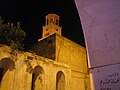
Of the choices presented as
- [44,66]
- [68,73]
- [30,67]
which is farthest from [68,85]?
[30,67]

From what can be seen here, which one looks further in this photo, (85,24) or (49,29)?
(49,29)

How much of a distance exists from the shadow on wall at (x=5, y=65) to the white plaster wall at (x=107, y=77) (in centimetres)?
1038

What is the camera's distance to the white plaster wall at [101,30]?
1.51 metres

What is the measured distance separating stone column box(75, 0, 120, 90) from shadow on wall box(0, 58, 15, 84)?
10254 mm

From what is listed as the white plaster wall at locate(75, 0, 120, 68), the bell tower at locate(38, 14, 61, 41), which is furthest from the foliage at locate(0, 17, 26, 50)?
the bell tower at locate(38, 14, 61, 41)

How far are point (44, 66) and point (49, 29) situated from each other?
17.0 metres

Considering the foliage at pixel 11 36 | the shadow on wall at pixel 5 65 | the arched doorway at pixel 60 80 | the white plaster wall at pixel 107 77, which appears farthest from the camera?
the arched doorway at pixel 60 80

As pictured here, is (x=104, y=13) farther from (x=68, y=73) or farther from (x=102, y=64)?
(x=68, y=73)

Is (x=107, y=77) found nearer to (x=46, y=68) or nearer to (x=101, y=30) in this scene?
(x=101, y=30)

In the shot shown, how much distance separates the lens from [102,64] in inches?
60.1

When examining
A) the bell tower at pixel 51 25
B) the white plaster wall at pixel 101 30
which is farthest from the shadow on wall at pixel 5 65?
the bell tower at pixel 51 25

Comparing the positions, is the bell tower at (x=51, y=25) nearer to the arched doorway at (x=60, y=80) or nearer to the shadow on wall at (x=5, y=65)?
the arched doorway at (x=60, y=80)

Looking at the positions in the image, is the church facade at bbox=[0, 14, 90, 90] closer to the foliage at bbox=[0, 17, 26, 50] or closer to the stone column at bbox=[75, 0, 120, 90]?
the foliage at bbox=[0, 17, 26, 50]

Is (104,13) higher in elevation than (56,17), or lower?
lower
